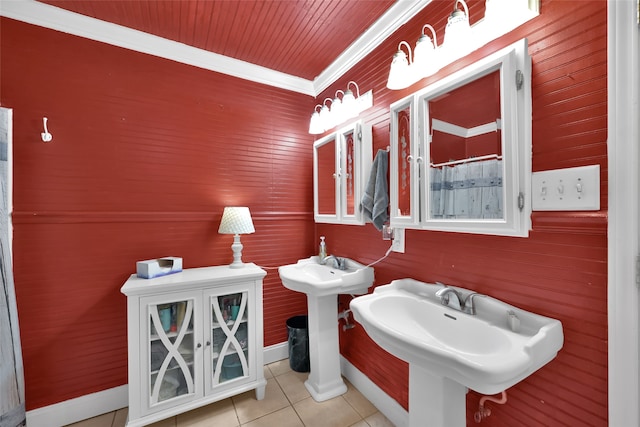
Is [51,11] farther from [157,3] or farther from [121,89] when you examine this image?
[157,3]

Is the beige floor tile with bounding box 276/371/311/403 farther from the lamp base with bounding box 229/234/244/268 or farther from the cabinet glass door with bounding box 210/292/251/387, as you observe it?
the lamp base with bounding box 229/234/244/268

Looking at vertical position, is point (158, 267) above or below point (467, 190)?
below

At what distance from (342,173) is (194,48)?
4.83ft

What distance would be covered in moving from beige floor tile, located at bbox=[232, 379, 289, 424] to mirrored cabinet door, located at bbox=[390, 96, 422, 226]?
4.83 ft

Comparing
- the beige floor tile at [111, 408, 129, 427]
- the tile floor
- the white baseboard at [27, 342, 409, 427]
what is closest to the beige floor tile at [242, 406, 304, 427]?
the tile floor

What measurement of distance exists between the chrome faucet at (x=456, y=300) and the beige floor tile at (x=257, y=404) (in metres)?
1.35

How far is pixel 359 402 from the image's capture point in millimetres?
1821

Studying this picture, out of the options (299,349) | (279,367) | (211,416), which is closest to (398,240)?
(299,349)

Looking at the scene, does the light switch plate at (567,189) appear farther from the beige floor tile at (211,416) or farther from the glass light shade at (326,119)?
the beige floor tile at (211,416)

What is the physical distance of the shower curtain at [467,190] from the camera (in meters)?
1.08

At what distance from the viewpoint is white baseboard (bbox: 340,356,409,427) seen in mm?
1588

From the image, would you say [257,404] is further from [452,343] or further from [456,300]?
[456,300]

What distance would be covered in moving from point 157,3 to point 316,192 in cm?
159

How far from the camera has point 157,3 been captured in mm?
1557
